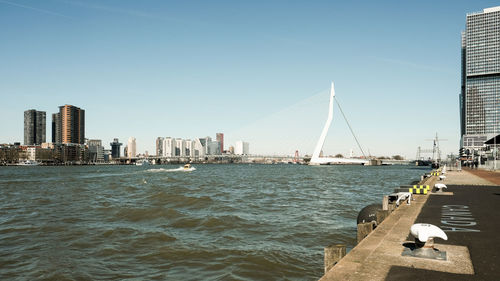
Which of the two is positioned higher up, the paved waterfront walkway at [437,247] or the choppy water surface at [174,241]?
the paved waterfront walkway at [437,247]

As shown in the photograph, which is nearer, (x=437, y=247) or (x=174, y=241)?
(x=437, y=247)

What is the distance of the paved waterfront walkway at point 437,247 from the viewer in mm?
5973

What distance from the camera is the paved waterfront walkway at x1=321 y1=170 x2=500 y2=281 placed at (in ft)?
19.6

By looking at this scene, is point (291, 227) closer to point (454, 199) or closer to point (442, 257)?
point (454, 199)

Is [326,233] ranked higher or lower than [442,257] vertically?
lower

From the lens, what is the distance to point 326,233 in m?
14.6

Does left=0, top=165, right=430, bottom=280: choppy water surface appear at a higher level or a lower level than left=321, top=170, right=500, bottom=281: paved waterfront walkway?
lower

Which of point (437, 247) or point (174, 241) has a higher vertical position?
point (437, 247)

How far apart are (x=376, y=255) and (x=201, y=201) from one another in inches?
813

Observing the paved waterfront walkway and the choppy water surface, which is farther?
the choppy water surface

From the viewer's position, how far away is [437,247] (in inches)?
303

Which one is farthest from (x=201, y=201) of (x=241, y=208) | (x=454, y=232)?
(x=454, y=232)

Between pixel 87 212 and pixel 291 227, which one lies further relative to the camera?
pixel 87 212

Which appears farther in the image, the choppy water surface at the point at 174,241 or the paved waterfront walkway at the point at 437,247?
the choppy water surface at the point at 174,241
